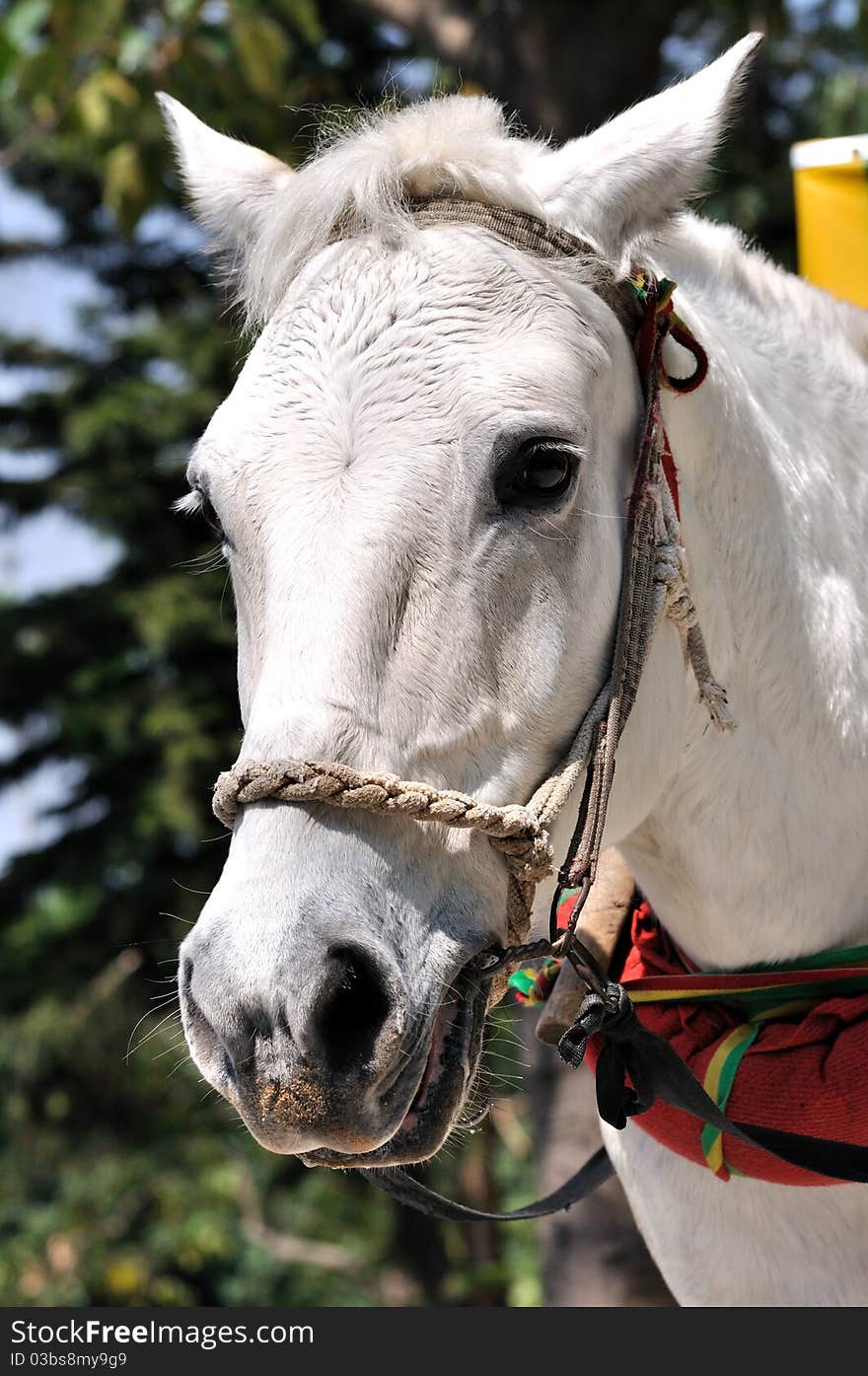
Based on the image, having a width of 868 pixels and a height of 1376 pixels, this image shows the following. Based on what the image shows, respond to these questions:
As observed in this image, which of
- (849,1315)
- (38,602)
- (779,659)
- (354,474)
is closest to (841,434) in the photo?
(779,659)

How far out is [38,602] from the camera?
8344mm

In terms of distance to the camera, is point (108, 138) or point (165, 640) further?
point (165, 640)

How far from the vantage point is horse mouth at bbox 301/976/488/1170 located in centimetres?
165

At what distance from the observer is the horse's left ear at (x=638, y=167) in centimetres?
191

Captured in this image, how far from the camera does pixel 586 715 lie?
181 cm

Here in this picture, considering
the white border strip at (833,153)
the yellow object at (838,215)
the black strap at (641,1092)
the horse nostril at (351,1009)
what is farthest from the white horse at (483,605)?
the white border strip at (833,153)

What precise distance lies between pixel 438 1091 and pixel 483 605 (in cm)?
59

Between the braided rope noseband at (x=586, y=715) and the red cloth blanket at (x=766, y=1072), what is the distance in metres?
0.24

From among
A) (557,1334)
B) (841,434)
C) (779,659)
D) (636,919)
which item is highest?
(841,434)

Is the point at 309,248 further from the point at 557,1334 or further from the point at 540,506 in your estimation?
the point at 557,1334

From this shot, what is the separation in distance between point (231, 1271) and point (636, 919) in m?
14.8

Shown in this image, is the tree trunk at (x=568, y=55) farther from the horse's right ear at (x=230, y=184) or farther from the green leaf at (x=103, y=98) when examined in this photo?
the horse's right ear at (x=230, y=184)

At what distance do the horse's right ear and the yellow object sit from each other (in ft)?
4.87

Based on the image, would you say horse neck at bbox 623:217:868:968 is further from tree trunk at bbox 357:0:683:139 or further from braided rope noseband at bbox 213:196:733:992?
tree trunk at bbox 357:0:683:139
